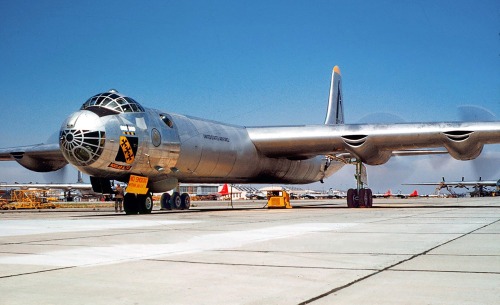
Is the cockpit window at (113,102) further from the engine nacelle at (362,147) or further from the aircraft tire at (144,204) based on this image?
the engine nacelle at (362,147)

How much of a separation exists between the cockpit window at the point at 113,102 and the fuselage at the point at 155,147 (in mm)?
11

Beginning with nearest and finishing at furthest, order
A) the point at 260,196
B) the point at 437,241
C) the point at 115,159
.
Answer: the point at 437,241 → the point at 115,159 → the point at 260,196

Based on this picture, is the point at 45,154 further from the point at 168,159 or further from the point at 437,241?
the point at 437,241

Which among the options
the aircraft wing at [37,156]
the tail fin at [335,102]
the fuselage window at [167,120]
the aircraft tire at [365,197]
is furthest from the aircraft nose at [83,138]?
the tail fin at [335,102]

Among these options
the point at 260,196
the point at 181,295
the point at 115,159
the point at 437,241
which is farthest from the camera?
the point at 260,196

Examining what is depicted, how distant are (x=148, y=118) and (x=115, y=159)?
7.60ft

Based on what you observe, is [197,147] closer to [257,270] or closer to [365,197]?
[365,197]

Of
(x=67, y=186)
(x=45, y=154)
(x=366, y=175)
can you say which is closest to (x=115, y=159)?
(x=45, y=154)

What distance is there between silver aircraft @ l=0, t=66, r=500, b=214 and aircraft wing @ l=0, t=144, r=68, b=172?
0.05 metres

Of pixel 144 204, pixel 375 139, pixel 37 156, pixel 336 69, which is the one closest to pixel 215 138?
pixel 144 204

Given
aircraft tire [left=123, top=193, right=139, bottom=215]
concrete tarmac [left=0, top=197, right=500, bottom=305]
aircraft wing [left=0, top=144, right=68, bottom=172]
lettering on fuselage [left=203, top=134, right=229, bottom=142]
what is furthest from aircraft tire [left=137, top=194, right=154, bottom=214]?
concrete tarmac [left=0, top=197, right=500, bottom=305]

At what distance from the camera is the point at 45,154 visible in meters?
26.6

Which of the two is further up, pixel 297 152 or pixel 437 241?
pixel 297 152

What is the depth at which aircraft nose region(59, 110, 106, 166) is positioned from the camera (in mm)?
17891
